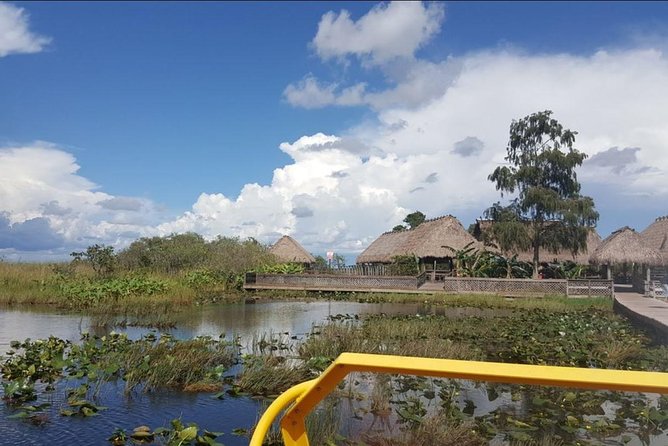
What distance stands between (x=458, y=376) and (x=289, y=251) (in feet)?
131

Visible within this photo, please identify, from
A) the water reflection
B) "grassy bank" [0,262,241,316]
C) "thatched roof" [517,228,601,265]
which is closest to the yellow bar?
the water reflection

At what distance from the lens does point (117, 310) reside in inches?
687

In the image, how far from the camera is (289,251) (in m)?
41.3

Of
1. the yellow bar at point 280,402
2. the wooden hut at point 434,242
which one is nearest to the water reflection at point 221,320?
the yellow bar at point 280,402

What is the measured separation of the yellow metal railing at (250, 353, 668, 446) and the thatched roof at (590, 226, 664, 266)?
31.3 m

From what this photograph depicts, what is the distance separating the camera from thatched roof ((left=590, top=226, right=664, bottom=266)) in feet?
95.5

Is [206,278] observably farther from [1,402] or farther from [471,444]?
[471,444]

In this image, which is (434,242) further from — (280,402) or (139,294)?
(280,402)

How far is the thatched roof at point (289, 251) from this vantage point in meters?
40.6

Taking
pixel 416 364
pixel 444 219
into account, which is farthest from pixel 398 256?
pixel 416 364

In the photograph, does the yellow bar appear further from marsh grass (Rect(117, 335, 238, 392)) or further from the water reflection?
the water reflection

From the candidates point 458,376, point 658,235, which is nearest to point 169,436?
point 458,376

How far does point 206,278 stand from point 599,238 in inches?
1087

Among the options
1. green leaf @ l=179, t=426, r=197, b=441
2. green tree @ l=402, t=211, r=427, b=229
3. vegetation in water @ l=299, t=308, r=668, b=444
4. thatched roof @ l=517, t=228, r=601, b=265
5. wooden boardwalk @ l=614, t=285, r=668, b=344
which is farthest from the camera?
green tree @ l=402, t=211, r=427, b=229
